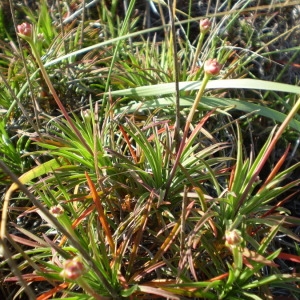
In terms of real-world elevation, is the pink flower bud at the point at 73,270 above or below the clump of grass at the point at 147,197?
above

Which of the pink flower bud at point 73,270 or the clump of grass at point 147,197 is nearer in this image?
the pink flower bud at point 73,270

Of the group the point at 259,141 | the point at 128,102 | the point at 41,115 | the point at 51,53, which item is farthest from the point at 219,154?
the point at 51,53

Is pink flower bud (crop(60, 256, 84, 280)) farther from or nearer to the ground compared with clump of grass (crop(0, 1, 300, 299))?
farther from the ground

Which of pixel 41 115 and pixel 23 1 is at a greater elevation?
pixel 23 1

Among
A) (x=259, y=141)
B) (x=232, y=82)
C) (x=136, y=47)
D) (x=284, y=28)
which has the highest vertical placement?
(x=232, y=82)

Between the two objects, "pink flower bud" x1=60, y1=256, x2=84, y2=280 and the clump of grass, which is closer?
"pink flower bud" x1=60, y1=256, x2=84, y2=280

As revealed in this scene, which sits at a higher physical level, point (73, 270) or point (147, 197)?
point (73, 270)

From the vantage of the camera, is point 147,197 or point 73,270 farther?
point 147,197

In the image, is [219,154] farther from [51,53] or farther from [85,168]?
[51,53]
